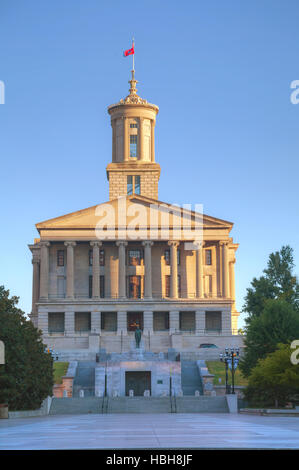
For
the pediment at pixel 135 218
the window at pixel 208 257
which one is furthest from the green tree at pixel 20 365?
the window at pixel 208 257

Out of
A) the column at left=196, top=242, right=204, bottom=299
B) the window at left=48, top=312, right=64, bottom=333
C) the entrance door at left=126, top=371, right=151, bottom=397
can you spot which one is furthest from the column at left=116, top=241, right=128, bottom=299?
the entrance door at left=126, top=371, right=151, bottom=397

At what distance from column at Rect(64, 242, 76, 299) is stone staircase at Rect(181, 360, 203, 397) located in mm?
22735

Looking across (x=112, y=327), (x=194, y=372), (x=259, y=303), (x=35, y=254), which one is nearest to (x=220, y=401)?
(x=194, y=372)

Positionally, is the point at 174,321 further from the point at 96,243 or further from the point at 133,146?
the point at 133,146

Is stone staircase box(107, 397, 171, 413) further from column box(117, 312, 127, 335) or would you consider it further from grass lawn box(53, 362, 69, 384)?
column box(117, 312, 127, 335)

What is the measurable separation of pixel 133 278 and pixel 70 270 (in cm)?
867

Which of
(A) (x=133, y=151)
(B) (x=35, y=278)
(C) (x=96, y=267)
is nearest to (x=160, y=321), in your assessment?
(C) (x=96, y=267)

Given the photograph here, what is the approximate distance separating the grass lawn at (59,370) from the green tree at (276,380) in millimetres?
20427

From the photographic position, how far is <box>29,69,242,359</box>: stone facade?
89.1 metres

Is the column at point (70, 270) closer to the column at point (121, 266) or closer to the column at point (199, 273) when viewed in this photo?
the column at point (121, 266)

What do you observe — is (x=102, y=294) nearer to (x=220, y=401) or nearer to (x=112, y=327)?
(x=112, y=327)

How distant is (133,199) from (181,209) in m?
6.04

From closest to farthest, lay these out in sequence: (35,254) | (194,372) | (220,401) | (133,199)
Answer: (220,401) → (194,372) → (133,199) → (35,254)

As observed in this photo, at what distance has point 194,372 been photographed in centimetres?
6931
